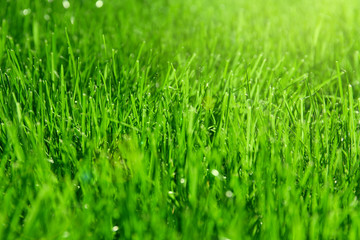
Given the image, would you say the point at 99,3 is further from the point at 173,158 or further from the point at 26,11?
the point at 173,158

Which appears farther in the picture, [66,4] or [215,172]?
[66,4]

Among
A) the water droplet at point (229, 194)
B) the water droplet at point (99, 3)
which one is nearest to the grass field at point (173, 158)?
the water droplet at point (229, 194)

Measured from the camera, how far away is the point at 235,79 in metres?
2.10

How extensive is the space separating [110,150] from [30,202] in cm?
39

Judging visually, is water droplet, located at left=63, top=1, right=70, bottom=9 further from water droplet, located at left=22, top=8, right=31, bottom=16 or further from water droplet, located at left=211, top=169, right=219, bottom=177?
water droplet, located at left=211, top=169, right=219, bottom=177

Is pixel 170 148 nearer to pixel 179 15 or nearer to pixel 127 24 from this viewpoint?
pixel 127 24

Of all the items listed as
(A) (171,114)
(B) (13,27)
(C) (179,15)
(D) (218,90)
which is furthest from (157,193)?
(C) (179,15)

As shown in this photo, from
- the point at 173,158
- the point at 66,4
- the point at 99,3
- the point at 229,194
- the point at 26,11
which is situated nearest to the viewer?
the point at 229,194

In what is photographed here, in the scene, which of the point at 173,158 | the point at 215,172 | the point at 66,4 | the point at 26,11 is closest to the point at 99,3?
the point at 66,4

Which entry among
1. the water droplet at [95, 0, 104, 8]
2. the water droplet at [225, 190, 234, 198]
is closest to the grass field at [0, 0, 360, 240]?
the water droplet at [225, 190, 234, 198]

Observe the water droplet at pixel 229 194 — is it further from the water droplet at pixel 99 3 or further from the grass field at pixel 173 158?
the water droplet at pixel 99 3

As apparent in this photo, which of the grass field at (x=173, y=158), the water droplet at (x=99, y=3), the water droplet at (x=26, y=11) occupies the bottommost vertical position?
the grass field at (x=173, y=158)

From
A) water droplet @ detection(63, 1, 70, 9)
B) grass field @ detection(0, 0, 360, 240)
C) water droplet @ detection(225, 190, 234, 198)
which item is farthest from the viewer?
water droplet @ detection(63, 1, 70, 9)

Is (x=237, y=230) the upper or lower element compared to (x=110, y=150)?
upper
